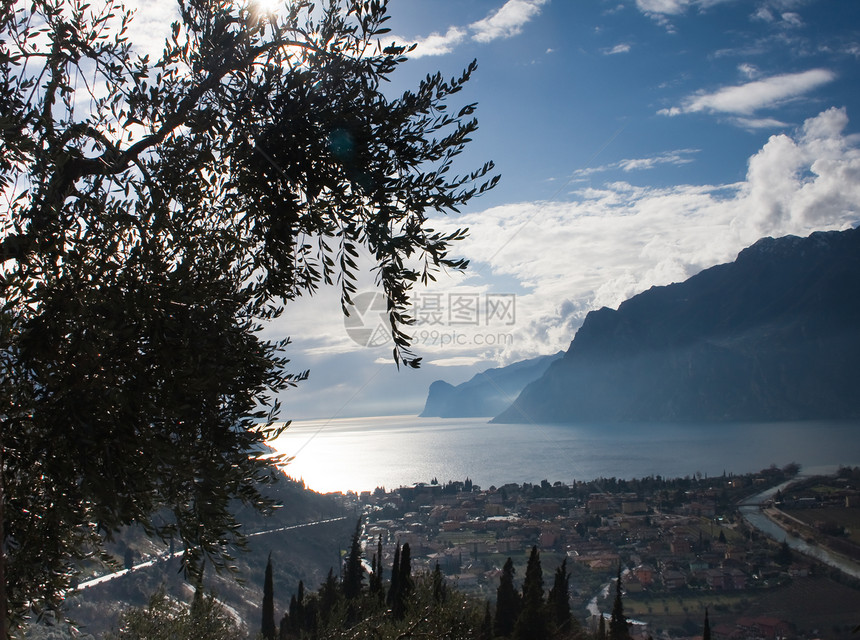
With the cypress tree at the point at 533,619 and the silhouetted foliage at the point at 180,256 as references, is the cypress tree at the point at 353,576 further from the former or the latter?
the silhouetted foliage at the point at 180,256

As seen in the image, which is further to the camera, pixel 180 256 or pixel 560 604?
pixel 560 604

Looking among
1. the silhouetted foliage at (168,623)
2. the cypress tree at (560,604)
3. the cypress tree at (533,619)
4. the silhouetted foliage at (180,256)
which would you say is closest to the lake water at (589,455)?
the cypress tree at (560,604)

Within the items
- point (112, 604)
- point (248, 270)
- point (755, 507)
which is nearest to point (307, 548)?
point (112, 604)

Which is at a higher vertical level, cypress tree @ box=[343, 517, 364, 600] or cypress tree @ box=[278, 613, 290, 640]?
cypress tree @ box=[343, 517, 364, 600]

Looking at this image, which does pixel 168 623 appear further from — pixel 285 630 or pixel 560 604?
pixel 560 604

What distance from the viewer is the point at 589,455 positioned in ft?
456

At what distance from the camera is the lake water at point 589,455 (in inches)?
4464

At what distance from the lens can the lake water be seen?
11338 cm

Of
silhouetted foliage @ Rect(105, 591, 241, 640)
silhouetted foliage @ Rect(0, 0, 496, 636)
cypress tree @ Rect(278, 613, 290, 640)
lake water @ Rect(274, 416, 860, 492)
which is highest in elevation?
silhouetted foliage @ Rect(0, 0, 496, 636)

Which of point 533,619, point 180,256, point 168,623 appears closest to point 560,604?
point 533,619

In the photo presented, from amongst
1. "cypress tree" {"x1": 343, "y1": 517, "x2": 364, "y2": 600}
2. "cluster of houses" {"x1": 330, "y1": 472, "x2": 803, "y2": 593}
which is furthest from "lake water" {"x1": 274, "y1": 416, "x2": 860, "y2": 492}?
"cypress tree" {"x1": 343, "y1": 517, "x2": 364, "y2": 600}

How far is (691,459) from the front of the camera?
124m

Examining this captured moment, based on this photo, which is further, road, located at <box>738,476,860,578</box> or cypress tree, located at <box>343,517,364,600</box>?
road, located at <box>738,476,860,578</box>

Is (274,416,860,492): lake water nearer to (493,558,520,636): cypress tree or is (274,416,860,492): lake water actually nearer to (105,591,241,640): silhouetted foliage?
(493,558,520,636): cypress tree
